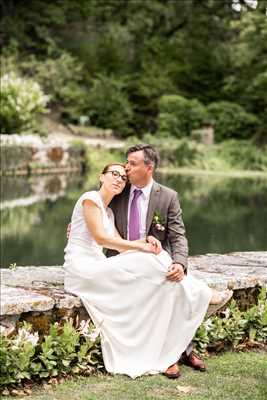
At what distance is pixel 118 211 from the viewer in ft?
14.8

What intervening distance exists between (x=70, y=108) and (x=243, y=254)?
2515cm

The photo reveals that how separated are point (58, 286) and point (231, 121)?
26.7 m

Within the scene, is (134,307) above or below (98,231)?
below

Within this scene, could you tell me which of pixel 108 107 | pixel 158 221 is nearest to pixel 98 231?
pixel 158 221

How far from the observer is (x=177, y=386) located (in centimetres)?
388

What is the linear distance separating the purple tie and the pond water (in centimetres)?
377

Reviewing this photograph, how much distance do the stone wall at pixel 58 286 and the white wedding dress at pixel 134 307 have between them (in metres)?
0.14

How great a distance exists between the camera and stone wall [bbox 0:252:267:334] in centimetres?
381

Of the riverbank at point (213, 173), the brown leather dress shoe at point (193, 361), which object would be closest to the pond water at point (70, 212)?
the riverbank at point (213, 173)

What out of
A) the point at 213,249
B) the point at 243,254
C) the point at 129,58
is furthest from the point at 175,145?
the point at 243,254

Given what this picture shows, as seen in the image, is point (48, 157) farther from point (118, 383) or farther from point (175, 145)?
point (118, 383)

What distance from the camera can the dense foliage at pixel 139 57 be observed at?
99.7 feet

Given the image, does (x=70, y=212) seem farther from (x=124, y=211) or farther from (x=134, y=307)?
(x=134, y=307)

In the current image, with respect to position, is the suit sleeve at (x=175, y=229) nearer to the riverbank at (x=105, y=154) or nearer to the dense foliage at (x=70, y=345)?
the dense foliage at (x=70, y=345)
